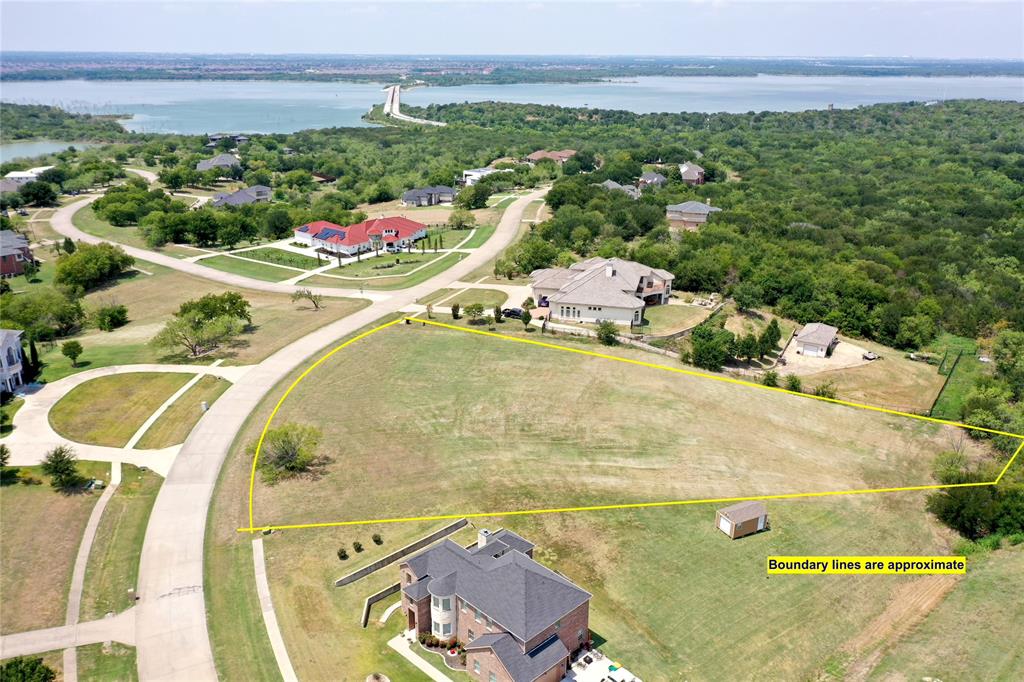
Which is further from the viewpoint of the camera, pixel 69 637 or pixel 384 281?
pixel 384 281

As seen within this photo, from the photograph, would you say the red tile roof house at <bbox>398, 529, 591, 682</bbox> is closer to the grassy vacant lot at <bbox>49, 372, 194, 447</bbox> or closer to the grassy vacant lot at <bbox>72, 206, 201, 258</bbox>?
the grassy vacant lot at <bbox>49, 372, 194, 447</bbox>

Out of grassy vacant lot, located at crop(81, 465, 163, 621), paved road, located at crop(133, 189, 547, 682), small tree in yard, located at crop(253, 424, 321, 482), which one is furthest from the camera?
small tree in yard, located at crop(253, 424, 321, 482)

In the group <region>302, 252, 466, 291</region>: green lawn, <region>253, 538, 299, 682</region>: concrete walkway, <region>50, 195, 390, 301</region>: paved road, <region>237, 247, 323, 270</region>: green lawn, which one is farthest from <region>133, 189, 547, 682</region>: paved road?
<region>237, 247, 323, 270</region>: green lawn

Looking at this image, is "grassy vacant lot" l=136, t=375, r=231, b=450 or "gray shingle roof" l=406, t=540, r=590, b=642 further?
"grassy vacant lot" l=136, t=375, r=231, b=450

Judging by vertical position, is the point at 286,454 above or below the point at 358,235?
below

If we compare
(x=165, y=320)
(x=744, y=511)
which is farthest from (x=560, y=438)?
(x=165, y=320)

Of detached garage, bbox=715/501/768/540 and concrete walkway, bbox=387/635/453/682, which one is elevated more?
detached garage, bbox=715/501/768/540

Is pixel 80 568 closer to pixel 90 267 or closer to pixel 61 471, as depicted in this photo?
pixel 61 471
